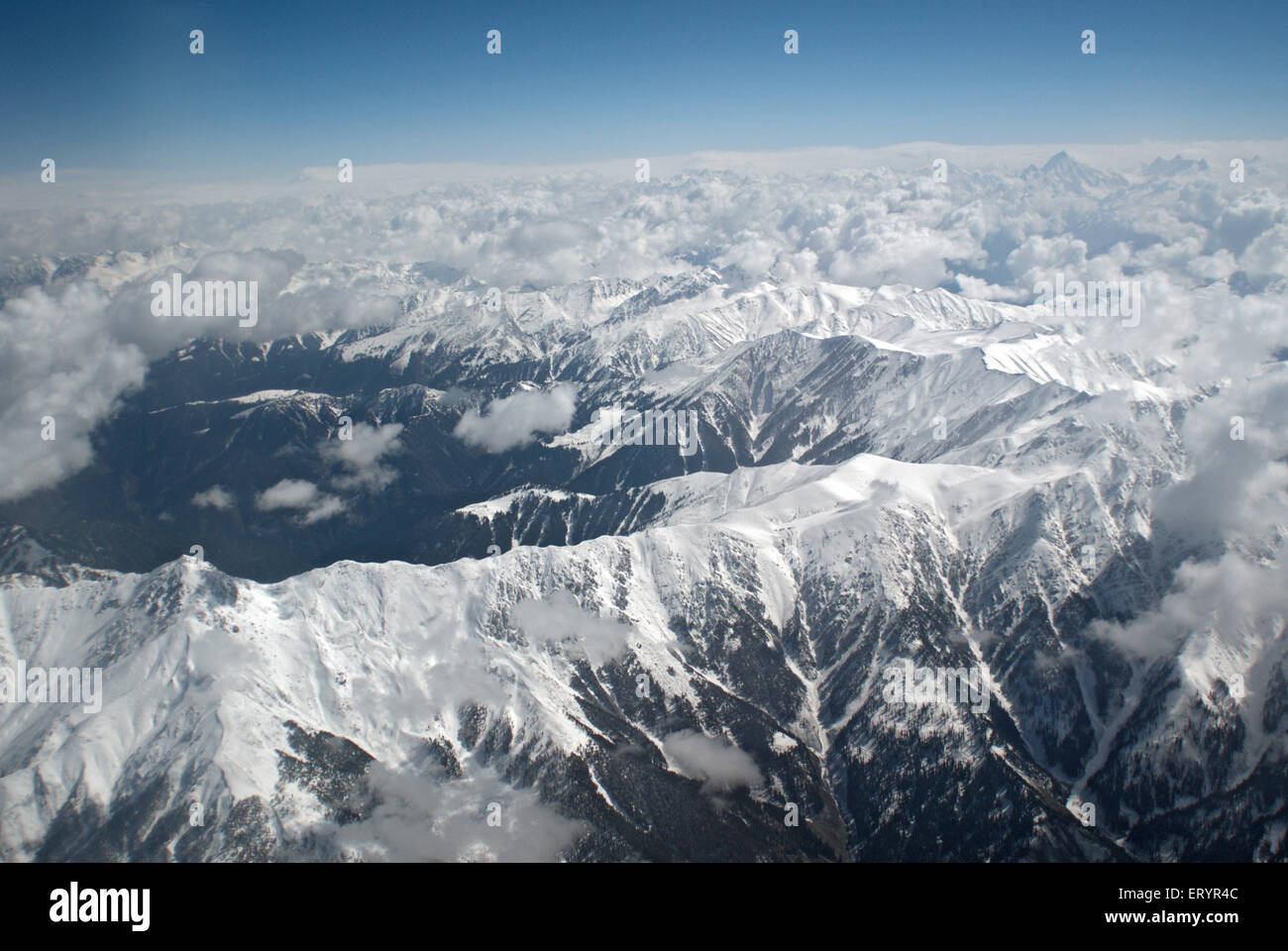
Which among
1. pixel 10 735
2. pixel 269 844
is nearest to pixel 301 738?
pixel 269 844

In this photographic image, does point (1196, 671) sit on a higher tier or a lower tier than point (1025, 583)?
lower

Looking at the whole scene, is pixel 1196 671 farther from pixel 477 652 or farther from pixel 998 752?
pixel 477 652

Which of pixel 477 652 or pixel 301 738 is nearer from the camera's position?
pixel 301 738
